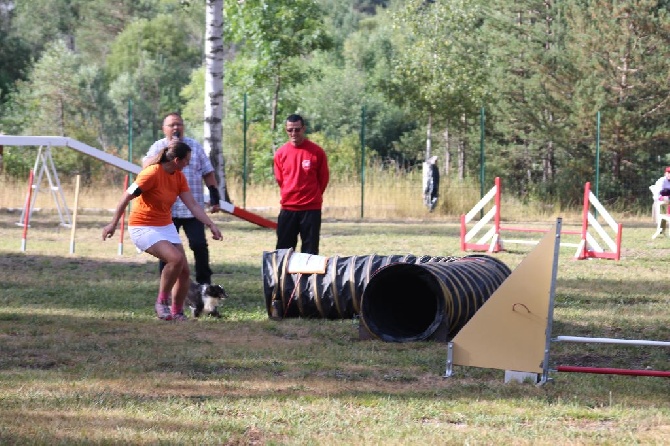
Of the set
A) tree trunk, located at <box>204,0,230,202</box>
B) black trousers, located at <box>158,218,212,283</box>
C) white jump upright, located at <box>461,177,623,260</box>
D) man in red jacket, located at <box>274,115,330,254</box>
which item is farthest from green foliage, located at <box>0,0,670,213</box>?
black trousers, located at <box>158,218,212,283</box>

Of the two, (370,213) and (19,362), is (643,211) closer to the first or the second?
(370,213)

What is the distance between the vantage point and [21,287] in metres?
11.5

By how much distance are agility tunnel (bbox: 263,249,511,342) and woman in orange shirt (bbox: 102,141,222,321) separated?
72cm

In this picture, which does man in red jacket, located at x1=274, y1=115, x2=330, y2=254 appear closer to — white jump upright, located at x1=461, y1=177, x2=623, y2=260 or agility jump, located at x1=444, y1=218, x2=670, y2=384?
agility jump, located at x1=444, y1=218, x2=670, y2=384

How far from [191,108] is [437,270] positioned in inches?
1803

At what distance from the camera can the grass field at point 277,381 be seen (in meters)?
5.47

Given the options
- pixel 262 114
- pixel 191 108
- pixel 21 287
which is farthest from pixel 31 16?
pixel 21 287

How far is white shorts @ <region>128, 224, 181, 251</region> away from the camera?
9.18 meters

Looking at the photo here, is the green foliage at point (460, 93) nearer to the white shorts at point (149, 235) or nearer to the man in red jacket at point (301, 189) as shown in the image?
the man in red jacket at point (301, 189)

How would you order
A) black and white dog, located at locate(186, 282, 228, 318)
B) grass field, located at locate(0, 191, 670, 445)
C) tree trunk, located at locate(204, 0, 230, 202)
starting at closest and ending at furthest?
grass field, located at locate(0, 191, 670, 445)
black and white dog, located at locate(186, 282, 228, 318)
tree trunk, located at locate(204, 0, 230, 202)

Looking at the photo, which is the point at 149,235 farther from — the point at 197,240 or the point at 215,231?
the point at 197,240

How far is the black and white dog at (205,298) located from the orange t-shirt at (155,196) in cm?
62

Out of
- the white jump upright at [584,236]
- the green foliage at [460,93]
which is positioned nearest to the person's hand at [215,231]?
the white jump upright at [584,236]

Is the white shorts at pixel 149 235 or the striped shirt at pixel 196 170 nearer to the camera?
the white shorts at pixel 149 235
